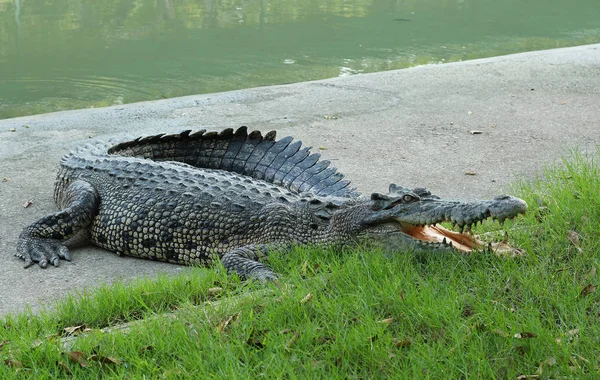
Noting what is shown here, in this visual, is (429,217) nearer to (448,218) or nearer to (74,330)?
(448,218)

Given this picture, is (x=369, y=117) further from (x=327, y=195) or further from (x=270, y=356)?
(x=270, y=356)

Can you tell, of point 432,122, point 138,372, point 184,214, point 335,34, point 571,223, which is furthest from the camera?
point 335,34

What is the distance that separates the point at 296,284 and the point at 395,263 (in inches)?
21.8

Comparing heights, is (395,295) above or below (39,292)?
above

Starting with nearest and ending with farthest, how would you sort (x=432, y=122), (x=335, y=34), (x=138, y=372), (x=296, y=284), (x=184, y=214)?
(x=138, y=372)
(x=296, y=284)
(x=184, y=214)
(x=432, y=122)
(x=335, y=34)

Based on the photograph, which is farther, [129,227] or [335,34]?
[335,34]

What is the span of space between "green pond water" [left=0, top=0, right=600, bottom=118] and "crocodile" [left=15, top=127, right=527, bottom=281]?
4859mm

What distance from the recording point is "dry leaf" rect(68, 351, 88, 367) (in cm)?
348

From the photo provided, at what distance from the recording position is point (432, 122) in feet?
26.9

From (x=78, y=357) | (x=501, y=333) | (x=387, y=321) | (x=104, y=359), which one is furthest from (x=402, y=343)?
(x=78, y=357)

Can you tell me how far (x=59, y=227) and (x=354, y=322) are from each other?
8.53ft

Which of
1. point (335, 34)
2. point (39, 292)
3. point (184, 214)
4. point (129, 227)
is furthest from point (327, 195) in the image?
point (335, 34)

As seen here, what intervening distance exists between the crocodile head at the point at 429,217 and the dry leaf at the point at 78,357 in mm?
1827

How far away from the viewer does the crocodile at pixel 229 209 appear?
176 inches
